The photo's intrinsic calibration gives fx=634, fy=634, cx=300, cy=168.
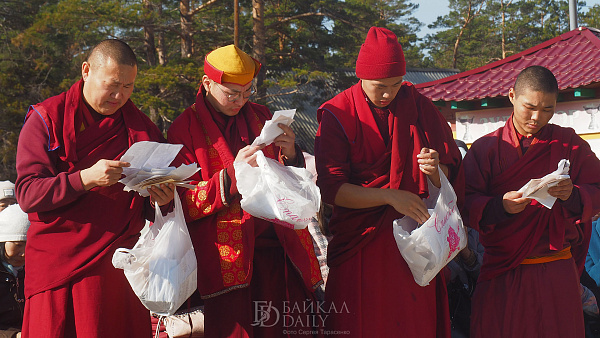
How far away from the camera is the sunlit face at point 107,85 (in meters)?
2.59

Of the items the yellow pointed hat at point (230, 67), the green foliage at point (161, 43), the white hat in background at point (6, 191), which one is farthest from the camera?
the green foliage at point (161, 43)

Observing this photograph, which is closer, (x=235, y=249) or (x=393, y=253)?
(x=235, y=249)

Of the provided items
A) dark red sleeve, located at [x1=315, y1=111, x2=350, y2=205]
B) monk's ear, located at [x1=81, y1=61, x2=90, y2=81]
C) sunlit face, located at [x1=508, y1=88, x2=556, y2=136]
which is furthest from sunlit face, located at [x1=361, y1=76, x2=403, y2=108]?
monk's ear, located at [x1=81, y1=61, x2=90, y2=81]

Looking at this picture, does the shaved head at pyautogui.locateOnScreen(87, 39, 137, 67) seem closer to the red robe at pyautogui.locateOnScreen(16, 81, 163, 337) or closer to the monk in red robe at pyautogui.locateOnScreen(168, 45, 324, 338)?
the red robe at pyautogui.locateOnScreen(16, 81, 163, 337)

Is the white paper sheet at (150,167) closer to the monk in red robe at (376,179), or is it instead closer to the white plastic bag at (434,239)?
the monk in red robe at (376,179)

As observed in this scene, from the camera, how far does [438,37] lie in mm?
33500

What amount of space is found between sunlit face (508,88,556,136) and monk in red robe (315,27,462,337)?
18.0 inches

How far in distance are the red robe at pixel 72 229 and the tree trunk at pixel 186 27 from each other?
12321 mm

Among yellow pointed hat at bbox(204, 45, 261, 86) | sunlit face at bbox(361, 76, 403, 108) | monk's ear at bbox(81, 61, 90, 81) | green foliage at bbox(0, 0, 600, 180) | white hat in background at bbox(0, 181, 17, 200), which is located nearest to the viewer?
monk's ear at bbox(81, 61, 90, 81)

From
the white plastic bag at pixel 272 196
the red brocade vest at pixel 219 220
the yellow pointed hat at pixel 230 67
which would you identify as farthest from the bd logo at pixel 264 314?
the yellow pointed hat at pixel 230 67

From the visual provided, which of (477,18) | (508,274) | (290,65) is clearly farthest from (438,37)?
(508,274)

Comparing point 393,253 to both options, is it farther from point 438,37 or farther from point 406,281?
point 438,37

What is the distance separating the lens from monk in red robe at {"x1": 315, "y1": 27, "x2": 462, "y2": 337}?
291cm

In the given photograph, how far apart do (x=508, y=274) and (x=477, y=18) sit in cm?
3093
